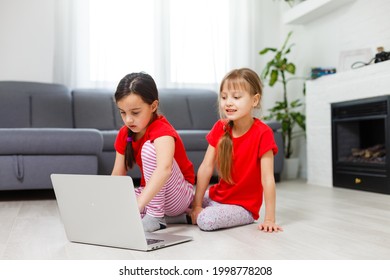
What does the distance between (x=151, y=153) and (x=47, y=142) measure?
4.24ft

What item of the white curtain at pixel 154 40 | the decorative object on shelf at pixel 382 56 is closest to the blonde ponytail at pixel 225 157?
the decorative object on shelf at pixel 382 56

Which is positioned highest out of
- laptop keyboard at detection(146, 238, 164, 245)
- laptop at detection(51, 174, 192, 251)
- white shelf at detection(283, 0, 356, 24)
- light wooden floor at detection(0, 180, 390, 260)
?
white shelf at detection(283, 0, 356, 24)

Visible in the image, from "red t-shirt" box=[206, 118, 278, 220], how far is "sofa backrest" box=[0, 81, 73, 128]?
214 centimetres

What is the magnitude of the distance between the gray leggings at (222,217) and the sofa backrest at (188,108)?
7.15 ft

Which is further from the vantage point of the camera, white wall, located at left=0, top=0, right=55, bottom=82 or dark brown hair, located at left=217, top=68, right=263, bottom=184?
white wall, located at left=0, top=0, right=55, bottom=82

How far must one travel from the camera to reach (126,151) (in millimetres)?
1935

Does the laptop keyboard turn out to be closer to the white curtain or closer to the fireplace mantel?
the fireplace mantel

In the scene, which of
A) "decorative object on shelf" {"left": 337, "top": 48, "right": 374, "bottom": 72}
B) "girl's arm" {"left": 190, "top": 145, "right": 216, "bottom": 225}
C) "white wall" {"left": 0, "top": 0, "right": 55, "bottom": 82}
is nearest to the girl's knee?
"girl's arm" {"left": 190, "top": 145, "right": 216, "bottom": 225}

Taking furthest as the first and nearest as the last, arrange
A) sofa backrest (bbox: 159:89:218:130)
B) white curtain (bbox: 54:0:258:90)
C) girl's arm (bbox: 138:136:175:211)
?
1. white curtain (bbox: 54:0:258:90)
2. sofa backrest (bbox: 159:89:218:130)
3. girl's arm (bbox: 138:136:175:211)

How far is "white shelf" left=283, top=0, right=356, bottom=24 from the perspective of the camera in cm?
392

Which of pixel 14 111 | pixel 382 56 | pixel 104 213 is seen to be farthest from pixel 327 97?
pixel 104 213

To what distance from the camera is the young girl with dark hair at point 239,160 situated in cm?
189
